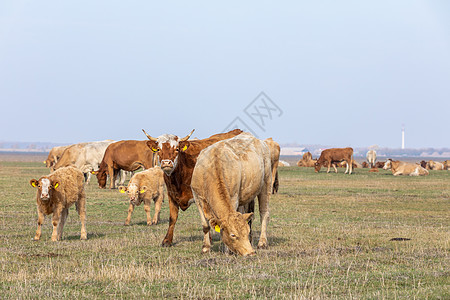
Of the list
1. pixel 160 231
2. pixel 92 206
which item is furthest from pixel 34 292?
pixel 92 206

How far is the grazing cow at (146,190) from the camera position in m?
16.9

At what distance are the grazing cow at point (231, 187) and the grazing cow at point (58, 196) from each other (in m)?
3.53

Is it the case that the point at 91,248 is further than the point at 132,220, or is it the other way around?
the point at 132,220

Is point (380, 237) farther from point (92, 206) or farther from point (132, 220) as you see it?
point (92, 206)

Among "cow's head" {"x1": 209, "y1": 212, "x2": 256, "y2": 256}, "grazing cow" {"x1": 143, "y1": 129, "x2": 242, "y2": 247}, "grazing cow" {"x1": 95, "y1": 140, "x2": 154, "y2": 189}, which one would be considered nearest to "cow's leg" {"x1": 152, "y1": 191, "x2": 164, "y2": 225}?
"grazing cow" {"x1": 143, "y1": 129, "x2": 242, "y2": 247}

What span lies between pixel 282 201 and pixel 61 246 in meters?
13.2

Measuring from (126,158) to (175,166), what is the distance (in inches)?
690

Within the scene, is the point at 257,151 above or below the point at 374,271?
above

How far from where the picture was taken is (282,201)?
2459 cm

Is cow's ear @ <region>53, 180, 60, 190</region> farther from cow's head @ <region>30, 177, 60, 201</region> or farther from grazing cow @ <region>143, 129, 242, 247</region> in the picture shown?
grazing cow @ <region>143, 129, 242, 247</region>

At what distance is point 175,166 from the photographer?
42.0ft

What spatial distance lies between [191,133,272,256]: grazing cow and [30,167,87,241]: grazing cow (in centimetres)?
353

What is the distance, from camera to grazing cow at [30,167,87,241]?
527 inches

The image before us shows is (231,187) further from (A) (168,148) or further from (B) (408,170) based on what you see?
(B) (408,170)
